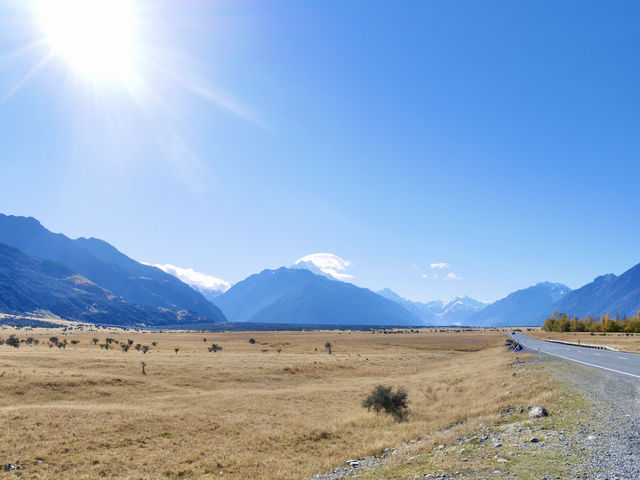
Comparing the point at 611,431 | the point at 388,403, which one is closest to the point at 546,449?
the point at 611,431

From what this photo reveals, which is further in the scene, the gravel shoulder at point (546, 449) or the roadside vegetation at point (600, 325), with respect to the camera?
the roadside vegetation at point (600, 325)

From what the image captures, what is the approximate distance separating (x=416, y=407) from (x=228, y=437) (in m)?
14.6

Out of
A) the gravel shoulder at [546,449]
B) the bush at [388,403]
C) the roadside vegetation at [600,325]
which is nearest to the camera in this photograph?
the gravel shoulder at [546,449]

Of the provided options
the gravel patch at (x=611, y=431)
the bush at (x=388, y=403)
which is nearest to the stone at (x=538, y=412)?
the gravel patch at (x=611, y=431)

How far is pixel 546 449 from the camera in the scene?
11469mm

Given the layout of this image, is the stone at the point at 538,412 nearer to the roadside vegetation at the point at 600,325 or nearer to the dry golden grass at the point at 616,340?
the dry golden grass at the point at 616,340

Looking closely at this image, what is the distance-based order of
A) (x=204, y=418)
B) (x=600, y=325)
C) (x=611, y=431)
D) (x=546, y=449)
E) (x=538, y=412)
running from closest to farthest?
(x=546, y=449), (x=611, y=431), (x=538, y=412), (x=204, y=418), (x=600, y=325)

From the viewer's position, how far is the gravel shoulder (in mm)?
9812

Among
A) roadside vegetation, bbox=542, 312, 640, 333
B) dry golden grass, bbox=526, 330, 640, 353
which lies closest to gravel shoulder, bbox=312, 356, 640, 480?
dry golden grass, bbox=526, 330, 640, 353

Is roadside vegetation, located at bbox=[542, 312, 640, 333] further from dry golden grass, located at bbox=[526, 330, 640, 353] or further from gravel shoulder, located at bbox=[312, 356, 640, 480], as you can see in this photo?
gravel shoulder, located at bbox=[312, 356, 640, 480]

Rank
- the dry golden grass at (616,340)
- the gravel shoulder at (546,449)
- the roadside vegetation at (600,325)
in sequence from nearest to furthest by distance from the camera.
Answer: the gravel shoulder at (546,449) → the dry golden grass at (616,340) → the roadside vegetation at (600,325)

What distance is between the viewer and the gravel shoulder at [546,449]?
9812 mm

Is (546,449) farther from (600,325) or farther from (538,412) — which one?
(600,325)

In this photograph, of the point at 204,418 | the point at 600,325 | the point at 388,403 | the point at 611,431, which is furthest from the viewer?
the point at 600,325
